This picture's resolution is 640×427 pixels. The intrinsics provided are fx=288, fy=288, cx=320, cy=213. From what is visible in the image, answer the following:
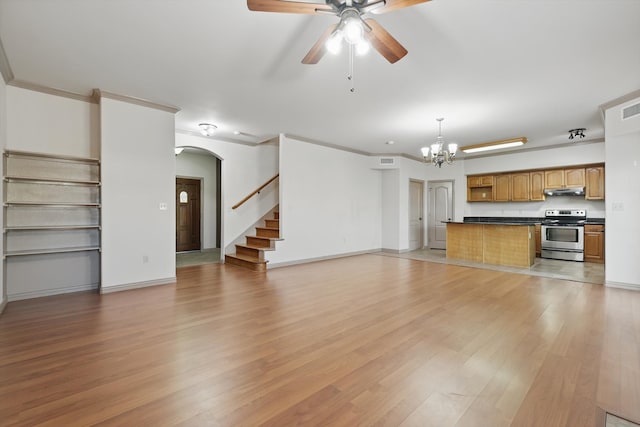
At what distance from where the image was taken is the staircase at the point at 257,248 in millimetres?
5707

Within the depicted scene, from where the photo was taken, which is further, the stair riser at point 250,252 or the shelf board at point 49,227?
the stair riser at point 250,252

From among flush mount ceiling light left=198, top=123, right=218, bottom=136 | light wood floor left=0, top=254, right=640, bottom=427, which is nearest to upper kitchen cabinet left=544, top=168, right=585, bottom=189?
light wood floor left=0, top=254, right=640, bottom=427

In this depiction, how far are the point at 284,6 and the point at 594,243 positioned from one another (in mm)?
8034

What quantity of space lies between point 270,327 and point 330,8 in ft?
8.92

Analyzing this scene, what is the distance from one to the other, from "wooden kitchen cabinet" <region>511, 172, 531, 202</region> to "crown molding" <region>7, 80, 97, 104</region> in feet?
30.1

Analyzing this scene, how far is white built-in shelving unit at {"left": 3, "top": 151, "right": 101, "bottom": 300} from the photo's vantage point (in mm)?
3630

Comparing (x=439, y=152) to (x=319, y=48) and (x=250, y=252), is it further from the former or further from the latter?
(x=250, y=252)

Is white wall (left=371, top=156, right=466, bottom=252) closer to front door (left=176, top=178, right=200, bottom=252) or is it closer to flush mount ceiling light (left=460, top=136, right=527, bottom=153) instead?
flush mount ceiling light (left=460, top=136, right=527, bottom=153)

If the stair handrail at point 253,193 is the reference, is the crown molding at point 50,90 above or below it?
above

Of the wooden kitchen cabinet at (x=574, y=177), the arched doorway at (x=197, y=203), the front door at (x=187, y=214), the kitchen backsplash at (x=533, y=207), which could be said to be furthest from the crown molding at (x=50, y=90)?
the wooden kitchen cabinet at (x=574, y=177)

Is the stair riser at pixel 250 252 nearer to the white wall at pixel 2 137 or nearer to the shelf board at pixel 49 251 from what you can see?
the shelf board at pixel 49 251

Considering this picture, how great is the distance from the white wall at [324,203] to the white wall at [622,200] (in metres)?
4.69

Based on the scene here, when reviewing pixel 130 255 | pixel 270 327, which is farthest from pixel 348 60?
pixel 130 255

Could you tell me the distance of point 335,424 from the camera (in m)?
1.54
